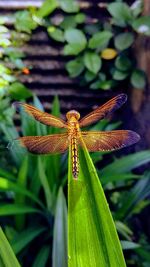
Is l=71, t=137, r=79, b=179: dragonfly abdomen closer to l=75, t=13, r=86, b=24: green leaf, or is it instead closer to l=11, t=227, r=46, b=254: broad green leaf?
l=11, t=227, r=46, b=254: broad green leaf

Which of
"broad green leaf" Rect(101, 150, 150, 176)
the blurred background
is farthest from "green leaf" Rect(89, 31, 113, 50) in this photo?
"broad green leaf" Rect(101, 150, 150, 176)

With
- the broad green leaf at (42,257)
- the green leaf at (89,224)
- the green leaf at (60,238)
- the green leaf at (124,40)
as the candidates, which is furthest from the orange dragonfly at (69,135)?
the green leaf at (124,40)

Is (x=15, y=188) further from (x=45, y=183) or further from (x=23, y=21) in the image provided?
(x=23, y=21)

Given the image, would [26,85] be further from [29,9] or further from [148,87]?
[148,87]

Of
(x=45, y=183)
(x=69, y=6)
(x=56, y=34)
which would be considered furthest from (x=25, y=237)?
(x=69, y=6)

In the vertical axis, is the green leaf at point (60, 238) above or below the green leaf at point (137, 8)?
below

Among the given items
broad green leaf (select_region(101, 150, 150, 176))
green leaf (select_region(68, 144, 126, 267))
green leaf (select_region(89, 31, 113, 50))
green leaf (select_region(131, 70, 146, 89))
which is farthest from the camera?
green leaf (select_region(89, 31, 113, 50))

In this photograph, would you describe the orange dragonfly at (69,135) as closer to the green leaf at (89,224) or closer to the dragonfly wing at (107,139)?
the dragonfly wing at (107,139)
